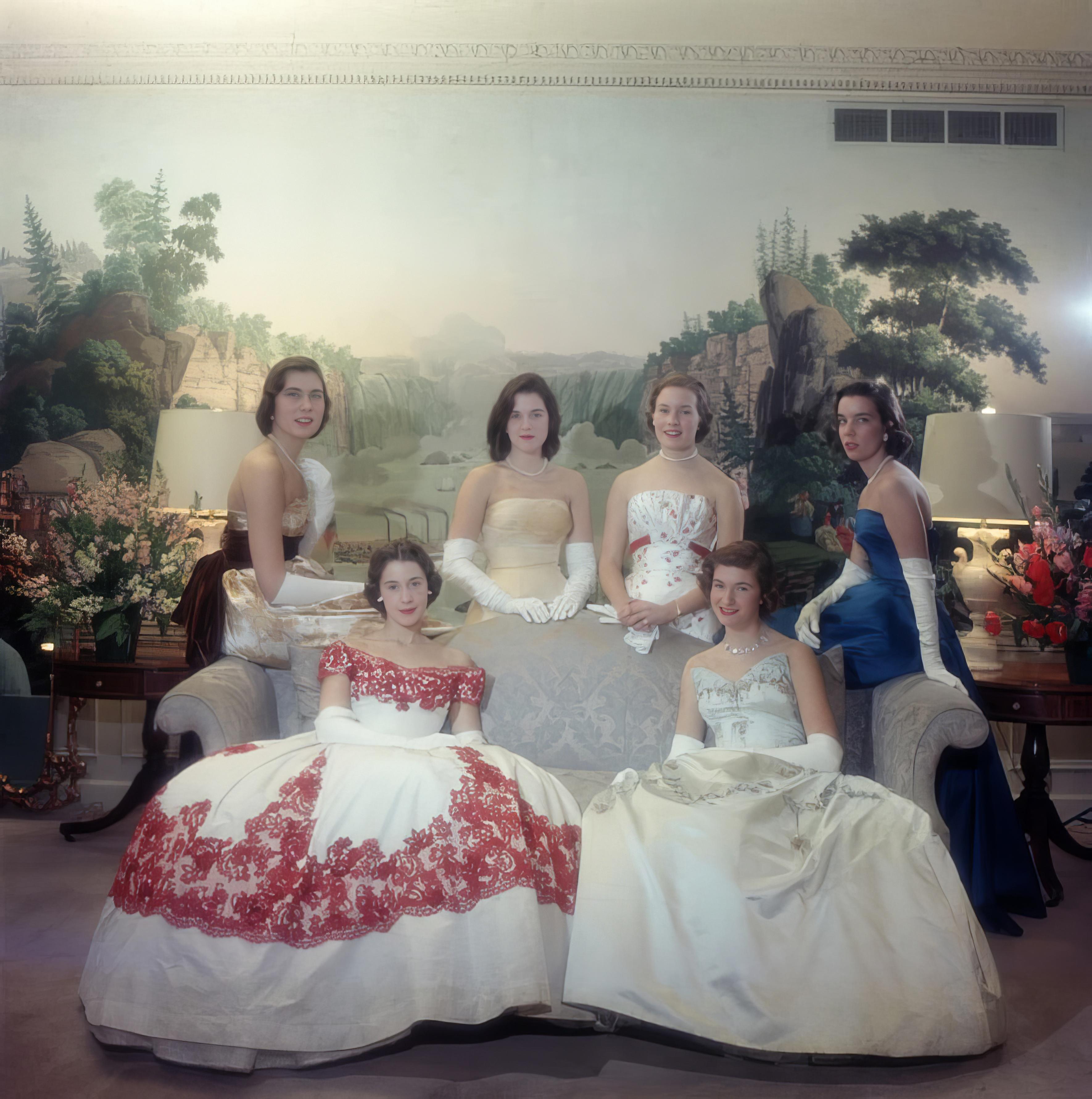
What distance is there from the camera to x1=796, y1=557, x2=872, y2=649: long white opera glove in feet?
11.0

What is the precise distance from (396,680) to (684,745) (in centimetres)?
87

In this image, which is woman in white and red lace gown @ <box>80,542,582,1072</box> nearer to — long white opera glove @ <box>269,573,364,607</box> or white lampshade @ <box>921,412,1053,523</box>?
long white opera glove @ <box>269,573,364,607</box>

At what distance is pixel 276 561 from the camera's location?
3361 millimetres

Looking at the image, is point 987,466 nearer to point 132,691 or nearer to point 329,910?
point 329,910

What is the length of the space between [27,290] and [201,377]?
0.75 metres

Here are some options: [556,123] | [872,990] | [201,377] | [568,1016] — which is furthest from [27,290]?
[872,990]

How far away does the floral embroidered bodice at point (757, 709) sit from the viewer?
281cm

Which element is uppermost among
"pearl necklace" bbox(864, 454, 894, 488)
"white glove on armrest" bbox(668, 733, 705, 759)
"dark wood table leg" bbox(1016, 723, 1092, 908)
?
"pearl necklace" bbox(864, 454, 894, 488)

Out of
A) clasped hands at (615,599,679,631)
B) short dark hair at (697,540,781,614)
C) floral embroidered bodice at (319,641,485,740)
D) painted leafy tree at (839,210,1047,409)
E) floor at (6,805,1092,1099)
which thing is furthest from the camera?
painted leafy tree at (839,210,1047,409)

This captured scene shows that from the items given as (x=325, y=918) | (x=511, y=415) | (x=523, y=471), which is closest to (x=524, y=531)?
(x=523, y=471)

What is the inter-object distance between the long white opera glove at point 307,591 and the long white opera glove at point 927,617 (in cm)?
187

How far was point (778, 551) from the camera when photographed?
12.7 ft

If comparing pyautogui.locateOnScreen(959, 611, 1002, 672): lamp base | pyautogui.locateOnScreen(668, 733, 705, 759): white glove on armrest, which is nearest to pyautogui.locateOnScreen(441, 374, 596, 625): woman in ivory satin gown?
pyautogui.locateOnScreen(668, 733, 705, 759): white glove on armrest

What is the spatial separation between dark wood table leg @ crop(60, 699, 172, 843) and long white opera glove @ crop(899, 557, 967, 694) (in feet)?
9.08
